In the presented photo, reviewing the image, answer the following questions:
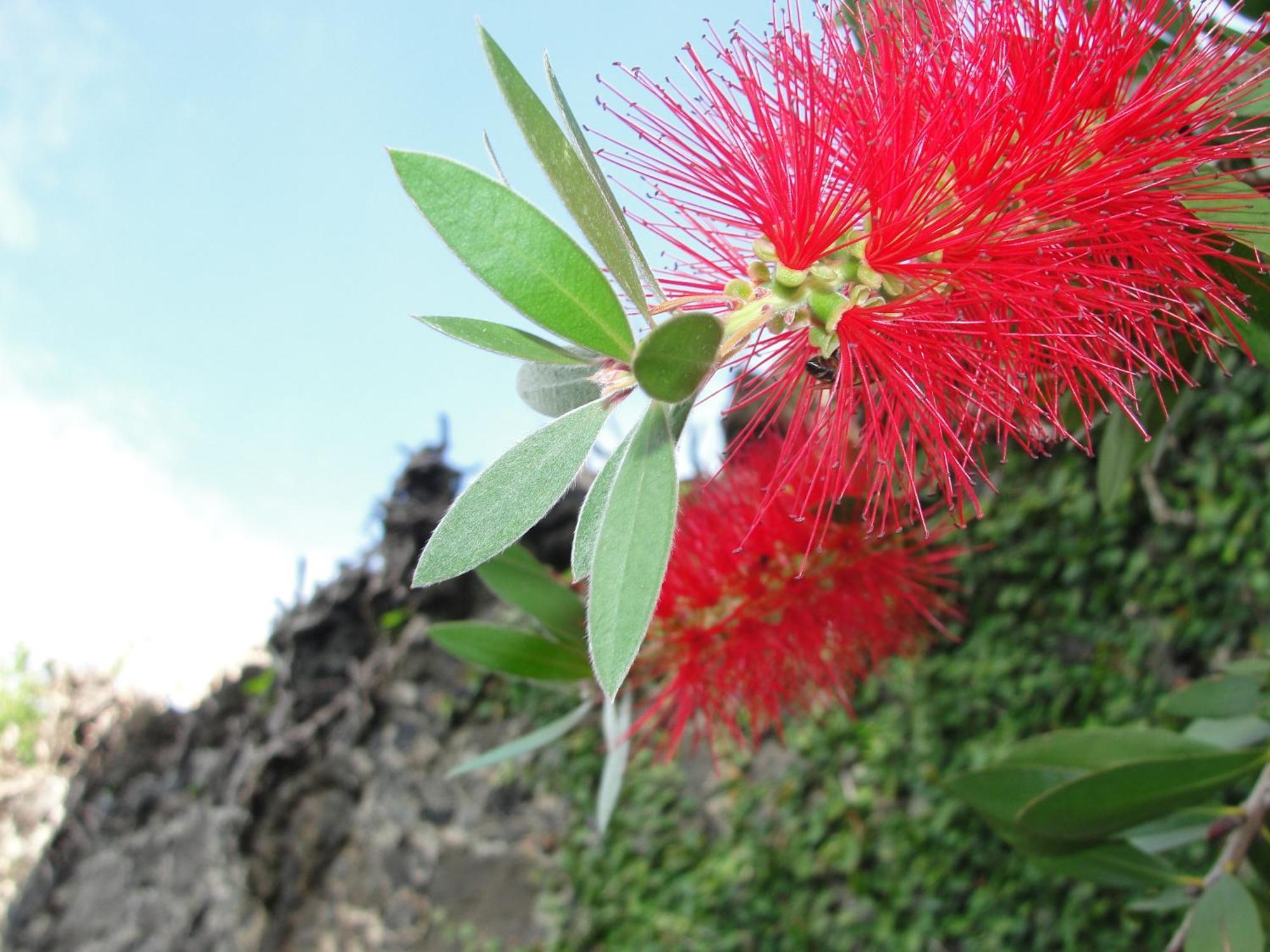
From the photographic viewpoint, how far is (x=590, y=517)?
1.51 feet

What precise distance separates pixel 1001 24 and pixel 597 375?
0.91ft

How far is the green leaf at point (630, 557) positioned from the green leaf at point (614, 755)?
1.82ft

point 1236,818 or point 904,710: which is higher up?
point 904,710

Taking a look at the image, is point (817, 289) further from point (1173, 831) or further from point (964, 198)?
point (1173, 831)

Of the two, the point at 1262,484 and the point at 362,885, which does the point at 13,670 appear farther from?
the point at 1262,484

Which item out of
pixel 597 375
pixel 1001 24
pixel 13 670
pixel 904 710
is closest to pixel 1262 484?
pixel 904 710

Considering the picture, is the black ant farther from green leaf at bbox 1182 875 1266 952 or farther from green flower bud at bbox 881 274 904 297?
green leaf at bbox 1182 875 1266 952

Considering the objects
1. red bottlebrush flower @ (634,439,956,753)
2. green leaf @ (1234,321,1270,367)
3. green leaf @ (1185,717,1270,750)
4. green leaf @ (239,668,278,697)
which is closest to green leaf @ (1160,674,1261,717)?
green leaf @ (1185,717,1270,750)

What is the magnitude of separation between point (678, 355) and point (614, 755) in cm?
71

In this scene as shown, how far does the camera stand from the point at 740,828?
7.05 feet

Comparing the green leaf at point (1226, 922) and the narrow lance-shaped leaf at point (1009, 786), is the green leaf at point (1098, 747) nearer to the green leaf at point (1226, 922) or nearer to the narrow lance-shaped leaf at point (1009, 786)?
the narrow lance-shaped leaf at point (1009, 786)

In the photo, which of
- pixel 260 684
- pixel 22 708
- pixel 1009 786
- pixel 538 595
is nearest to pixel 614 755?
pixel 538 595

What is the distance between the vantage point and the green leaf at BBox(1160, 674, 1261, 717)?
0.91 metres

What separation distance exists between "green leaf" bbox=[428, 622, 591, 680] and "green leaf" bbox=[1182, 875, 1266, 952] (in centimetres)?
57
